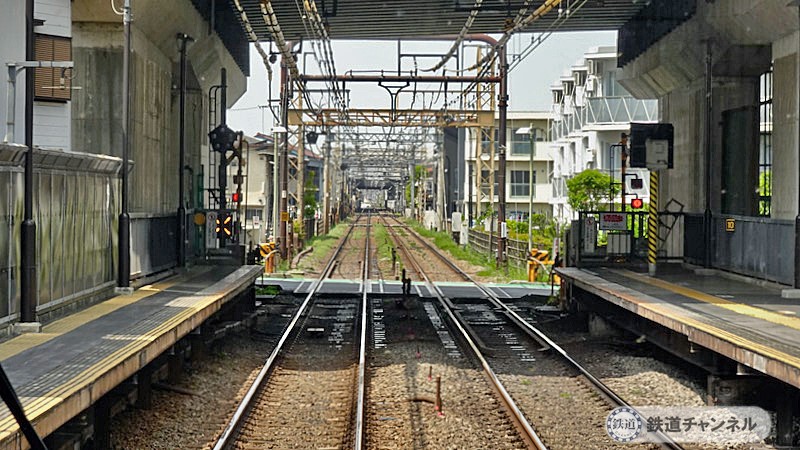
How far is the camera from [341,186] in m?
96.2

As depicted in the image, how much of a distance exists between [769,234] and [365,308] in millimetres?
8134

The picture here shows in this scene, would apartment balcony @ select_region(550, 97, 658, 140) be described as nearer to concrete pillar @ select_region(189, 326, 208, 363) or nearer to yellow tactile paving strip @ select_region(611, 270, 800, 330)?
yellow tactile paving strip @ select_region(611, 270, 800, 330)

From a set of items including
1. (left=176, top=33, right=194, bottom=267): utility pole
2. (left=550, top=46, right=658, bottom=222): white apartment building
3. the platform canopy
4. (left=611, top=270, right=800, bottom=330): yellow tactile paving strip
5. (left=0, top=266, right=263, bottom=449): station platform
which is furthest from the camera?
(left=550, top=46, right=658, bottom=222): white apartment building

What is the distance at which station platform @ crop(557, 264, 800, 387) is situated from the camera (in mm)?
9484

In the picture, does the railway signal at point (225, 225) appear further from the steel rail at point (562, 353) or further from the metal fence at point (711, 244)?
the metal fence at point (711, 244)

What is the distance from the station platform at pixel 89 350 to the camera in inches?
279

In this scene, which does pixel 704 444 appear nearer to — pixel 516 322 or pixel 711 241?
pixel 516 322

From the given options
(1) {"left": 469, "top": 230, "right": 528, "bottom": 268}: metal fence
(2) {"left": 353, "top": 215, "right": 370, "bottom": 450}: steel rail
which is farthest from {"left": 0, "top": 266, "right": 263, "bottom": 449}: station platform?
(1) {"left": 469, "top": 230, "right": 528, "bottom": 268}: metal fence

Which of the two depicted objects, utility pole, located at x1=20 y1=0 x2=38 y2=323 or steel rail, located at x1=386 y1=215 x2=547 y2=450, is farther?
utility pole, located at x1=20 y1=0 x2=38 y2=323

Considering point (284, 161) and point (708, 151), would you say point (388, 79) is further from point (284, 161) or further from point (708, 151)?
point (708, 151)

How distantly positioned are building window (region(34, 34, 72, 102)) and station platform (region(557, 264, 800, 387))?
8517 millimetres

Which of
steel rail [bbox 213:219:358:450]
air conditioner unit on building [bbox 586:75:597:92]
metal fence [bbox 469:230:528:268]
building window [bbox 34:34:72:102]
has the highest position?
air conditioner unit on building [bbox 586:75:597:92]

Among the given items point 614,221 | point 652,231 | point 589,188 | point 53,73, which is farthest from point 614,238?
point 589,188

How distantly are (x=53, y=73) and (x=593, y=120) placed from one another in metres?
33.8
